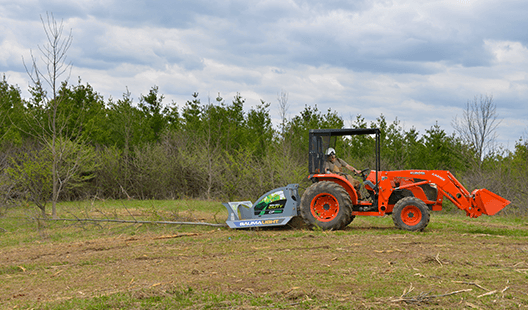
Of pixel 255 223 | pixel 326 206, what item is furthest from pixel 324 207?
pixel 255 223

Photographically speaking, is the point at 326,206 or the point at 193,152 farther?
the point at 193,152

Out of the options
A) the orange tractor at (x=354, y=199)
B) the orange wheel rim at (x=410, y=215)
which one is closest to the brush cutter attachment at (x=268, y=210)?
the orange tractor at (x=354, y=199)

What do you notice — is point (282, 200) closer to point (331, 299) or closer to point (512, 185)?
point (331, 299)

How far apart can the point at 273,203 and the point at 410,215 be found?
3102mm

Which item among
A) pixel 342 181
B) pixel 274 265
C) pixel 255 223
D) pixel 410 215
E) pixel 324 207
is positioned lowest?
pixel 274 265

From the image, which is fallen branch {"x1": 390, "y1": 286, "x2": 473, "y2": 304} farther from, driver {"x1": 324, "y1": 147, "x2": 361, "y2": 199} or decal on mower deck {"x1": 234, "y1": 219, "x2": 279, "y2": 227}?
driver {"x1": 324, "y1": 147, "x2": 361, "y2": 199}

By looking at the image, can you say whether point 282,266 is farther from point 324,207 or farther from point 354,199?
point 354,199

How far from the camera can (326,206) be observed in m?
10.3

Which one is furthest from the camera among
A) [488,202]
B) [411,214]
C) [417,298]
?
[411,214]

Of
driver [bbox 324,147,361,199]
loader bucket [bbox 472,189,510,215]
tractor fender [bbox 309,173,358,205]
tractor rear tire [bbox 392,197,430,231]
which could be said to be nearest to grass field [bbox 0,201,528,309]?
tractor rear tire [bbox 392,197,430,231]

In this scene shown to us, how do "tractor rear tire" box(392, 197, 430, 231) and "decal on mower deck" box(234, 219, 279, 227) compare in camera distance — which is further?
"decal on mower deck" box(234, 219, 279, 227)

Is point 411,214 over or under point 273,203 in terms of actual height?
under

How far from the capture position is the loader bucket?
9389mm

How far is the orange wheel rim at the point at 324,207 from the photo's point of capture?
10.3m
